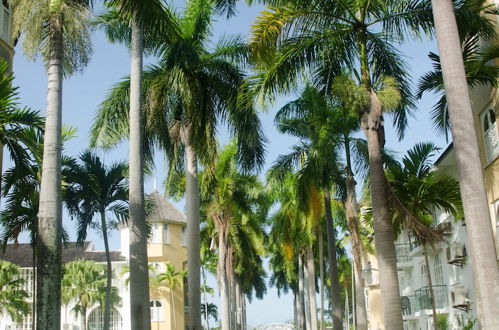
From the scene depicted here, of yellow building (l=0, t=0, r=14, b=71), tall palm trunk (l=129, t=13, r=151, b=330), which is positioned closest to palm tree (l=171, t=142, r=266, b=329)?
Answer: yellow building (l=0, t=0, r=14, b=71)

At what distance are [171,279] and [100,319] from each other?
7.04 m

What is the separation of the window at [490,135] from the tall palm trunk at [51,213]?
12.2 m

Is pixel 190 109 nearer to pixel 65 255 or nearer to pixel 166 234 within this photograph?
pixel 166 234

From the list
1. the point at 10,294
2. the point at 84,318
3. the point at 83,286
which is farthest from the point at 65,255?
the point at 10,294

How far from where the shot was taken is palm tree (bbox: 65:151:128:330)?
27078 mm

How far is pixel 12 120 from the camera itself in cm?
1396

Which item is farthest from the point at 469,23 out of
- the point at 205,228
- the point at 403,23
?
the point at 205,228

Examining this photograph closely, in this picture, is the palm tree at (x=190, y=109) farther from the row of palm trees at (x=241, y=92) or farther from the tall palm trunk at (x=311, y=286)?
the tall palm trunk at (x=311, y=286)

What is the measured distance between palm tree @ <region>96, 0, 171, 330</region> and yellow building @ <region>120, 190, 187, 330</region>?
42.5 m

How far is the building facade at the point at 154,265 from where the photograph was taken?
182ft

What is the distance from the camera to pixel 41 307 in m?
11.1

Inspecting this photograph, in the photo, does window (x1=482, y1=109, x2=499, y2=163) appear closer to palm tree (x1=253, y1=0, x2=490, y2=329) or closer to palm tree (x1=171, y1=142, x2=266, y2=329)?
palm tree (x1=253, y1=0, x2=490, y2=329)

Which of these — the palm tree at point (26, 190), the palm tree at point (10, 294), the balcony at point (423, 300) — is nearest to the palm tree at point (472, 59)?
the palm tree at point (26, 190)

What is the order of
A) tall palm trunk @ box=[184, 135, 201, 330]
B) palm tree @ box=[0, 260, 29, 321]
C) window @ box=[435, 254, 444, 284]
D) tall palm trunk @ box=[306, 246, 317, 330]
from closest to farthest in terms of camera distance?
tall palm trunk @ box=[184, 135, 201, 330]
window @ box=[435, 254, 444, 284]
palm tree @ box=[0, 260, 29, 321]
tall palm trunk @ box=[306, 246, 317, 330]
